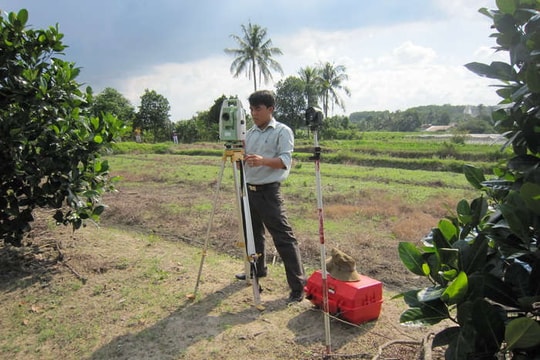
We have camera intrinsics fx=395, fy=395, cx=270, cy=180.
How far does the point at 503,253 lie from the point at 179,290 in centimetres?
347

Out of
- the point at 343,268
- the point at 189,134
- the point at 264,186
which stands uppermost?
the point at 189,134

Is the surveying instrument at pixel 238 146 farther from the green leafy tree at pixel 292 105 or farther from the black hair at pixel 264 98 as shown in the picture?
the green leafy tree at pixel 292 105

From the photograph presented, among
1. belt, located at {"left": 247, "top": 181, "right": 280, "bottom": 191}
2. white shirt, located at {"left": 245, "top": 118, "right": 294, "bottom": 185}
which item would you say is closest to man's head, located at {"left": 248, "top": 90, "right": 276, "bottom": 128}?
white shirt, located at {"left": 245, "top": 118, "right": 294, "bottom": 185}

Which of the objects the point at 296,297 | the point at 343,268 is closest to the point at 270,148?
the point at 343,268

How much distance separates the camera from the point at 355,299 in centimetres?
326

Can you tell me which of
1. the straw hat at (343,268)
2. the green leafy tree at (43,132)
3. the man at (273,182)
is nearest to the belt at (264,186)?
the man at (273,182)

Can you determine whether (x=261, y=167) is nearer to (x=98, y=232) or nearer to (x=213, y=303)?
(x=213, y=303)

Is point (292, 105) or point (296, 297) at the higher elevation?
point (292, 105)

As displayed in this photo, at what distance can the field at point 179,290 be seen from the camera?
317cm

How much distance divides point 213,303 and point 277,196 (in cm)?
122

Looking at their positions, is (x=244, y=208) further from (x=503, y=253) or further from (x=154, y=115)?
(x=154, y=115)

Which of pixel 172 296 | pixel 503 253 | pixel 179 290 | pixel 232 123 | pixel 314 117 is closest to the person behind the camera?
pixel 503 253

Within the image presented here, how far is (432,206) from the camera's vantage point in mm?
8000

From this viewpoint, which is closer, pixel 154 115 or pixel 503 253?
pixel 503 253
